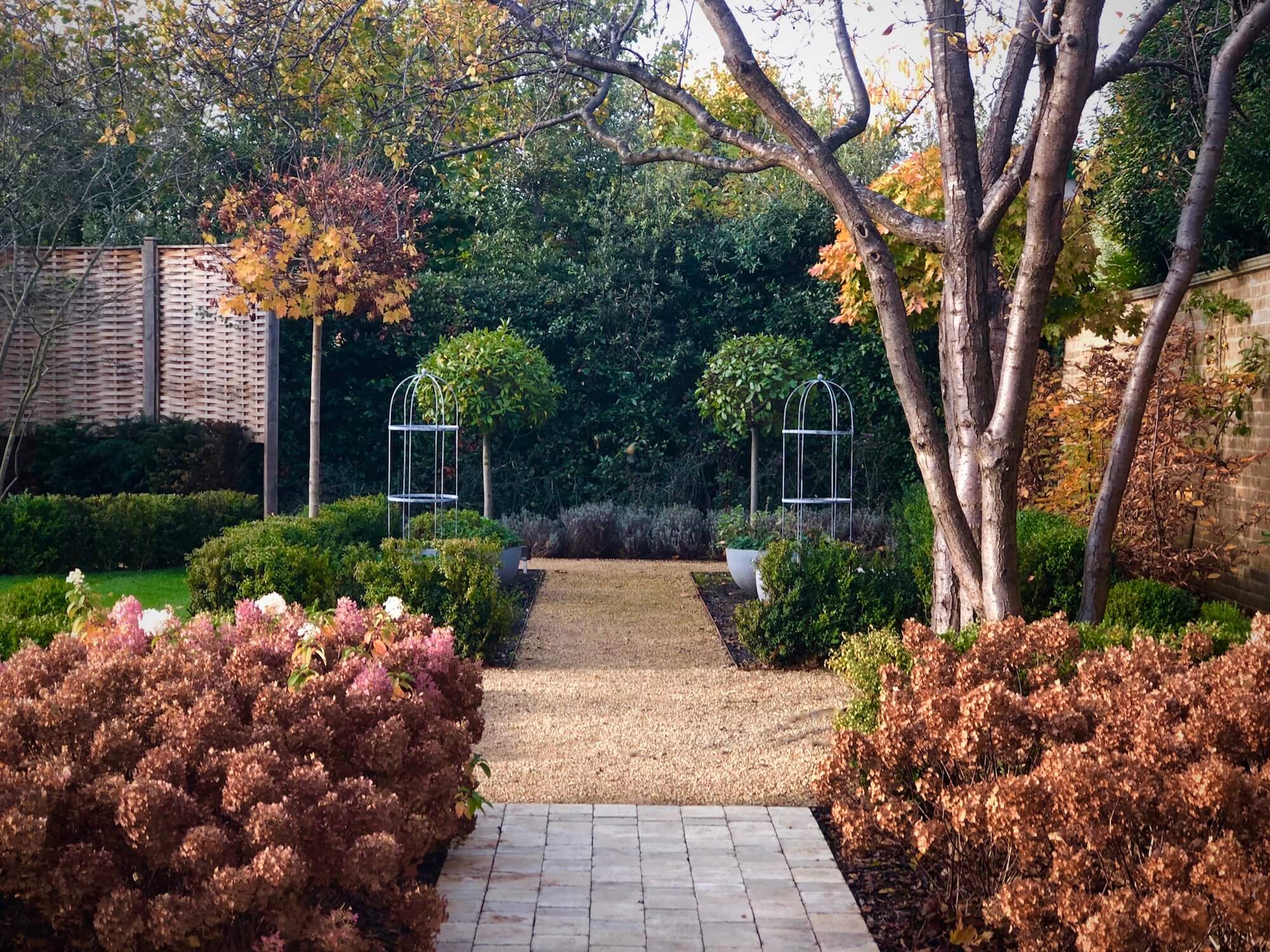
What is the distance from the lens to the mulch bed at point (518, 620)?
702 centimetres

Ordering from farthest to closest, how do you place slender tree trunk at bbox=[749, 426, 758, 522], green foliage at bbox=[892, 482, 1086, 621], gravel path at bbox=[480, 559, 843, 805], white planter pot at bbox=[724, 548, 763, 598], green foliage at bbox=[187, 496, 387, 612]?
slender tree trunk at bbox=[749, 426, 758, 522]
white planter pot at bbox=[724, 548, 763, 598]
green foliage at bbox=[187, 496, 387, 612]
green foliage at bbox=[892, 482, 1086, 621]
gravel path at bbox=[480, 559, 843, 805]

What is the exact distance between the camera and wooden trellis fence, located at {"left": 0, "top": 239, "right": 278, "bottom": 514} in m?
11.6

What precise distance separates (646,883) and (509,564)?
6.09 meters

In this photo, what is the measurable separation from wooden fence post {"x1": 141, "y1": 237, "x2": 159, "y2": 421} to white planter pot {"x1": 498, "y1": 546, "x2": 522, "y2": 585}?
4.39 metres

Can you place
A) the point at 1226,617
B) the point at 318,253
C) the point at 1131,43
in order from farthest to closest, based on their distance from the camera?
1. the point at 318,253
2. the point at 1226,617
3. the point at 1131,43

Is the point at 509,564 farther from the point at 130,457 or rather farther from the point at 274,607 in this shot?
the point at 274,607

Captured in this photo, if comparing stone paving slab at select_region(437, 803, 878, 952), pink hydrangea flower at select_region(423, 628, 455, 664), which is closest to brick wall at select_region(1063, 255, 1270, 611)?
stone paving slab at select_region(437, 803, 878, 952)

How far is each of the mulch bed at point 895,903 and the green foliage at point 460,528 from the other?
569 cm

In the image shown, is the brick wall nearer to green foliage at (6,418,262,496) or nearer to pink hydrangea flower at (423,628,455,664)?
pink hydrangea flower at (423,628,455,664)

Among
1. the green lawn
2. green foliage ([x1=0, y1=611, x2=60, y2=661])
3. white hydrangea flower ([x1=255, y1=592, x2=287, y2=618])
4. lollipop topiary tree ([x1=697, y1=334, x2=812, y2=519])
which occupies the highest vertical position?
lollipop topiary tree ([x1=697, y1=334, x2=812, y2=519])

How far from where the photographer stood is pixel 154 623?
349 cm

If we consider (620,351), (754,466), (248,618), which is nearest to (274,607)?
(248,618)

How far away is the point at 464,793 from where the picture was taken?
3.40 metres

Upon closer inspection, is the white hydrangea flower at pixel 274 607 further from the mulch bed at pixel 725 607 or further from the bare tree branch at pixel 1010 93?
the mulch bed at pixel 725 607
